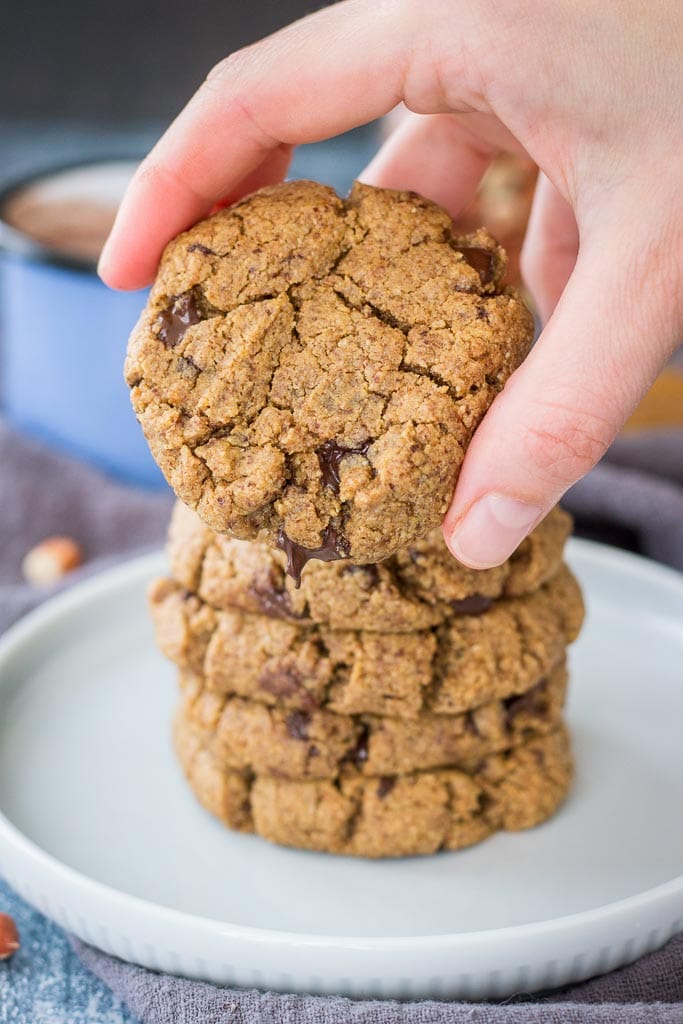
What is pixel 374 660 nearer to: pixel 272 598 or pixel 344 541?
pixel 272 598

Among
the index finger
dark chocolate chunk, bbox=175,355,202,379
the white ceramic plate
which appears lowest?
the white ceramic plate

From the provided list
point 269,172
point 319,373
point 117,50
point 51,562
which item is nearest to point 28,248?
point 51,562

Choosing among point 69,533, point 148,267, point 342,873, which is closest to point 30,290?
point 69,533

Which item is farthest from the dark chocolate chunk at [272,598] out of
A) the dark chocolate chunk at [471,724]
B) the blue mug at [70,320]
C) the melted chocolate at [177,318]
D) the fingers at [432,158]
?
the blue mug at [70,320]

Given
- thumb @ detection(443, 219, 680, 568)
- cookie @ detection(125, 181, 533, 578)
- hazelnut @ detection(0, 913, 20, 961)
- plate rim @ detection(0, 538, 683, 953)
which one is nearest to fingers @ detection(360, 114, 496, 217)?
cookie @ detection(125, 181, 533, 578)

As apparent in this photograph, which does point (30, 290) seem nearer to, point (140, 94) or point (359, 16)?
point (359, 16)

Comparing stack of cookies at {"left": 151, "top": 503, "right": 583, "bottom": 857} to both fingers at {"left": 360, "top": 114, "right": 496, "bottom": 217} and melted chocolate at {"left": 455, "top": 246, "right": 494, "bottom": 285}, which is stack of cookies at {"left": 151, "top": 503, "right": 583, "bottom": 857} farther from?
fingers at {"left": 360, "top": 114, "right": 496, "bottom": 217}

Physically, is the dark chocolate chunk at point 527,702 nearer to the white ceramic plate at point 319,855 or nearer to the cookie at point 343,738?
the cookie at point 343,738
